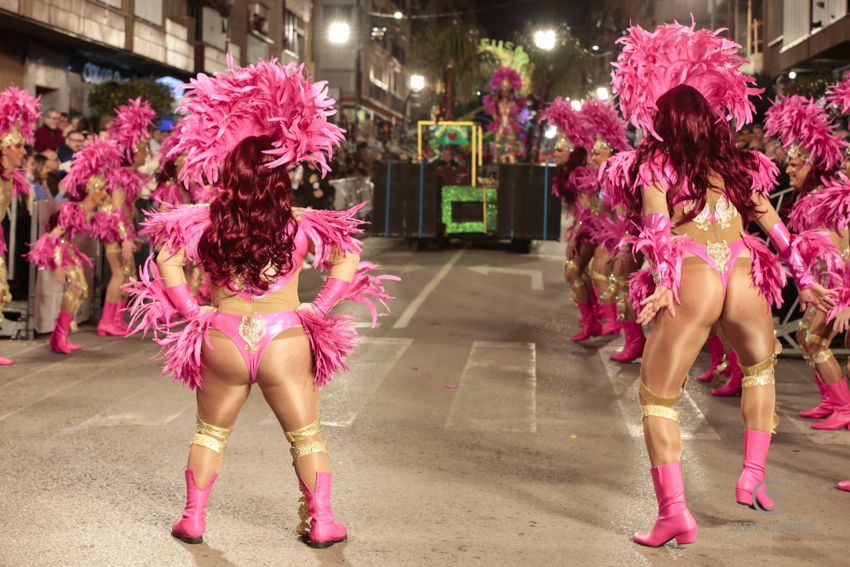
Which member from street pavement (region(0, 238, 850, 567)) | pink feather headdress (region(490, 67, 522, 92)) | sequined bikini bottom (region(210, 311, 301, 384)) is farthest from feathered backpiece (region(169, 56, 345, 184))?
pink feather headdress (region(490, 67, 522, 92))

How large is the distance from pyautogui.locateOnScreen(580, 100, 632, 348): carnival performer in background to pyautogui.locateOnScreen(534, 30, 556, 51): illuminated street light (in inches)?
817

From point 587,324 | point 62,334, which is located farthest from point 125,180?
point 587,324

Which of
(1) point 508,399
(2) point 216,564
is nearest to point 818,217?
(1) point 508,399

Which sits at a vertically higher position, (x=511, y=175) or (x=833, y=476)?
(x=511, y=175)

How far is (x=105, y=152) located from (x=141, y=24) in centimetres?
1898

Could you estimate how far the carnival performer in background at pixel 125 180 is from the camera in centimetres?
1201

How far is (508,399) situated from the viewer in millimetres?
9203

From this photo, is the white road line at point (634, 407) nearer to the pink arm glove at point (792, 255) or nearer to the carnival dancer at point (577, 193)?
the carnival dancer at point (577, 193)

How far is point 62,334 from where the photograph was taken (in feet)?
37.2

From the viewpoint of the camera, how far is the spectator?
17344 mm

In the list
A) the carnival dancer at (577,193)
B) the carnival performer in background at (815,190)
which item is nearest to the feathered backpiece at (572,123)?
the carnival dancer at (577,193)

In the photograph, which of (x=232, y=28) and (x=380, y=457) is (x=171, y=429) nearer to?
(x=380, y=457)

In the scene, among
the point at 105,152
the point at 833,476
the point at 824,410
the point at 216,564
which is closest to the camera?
the point at 216,564

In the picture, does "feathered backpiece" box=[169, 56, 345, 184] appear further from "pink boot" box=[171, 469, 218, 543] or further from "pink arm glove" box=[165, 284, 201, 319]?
"pink boot" box=[171, 469, 218, 543]
